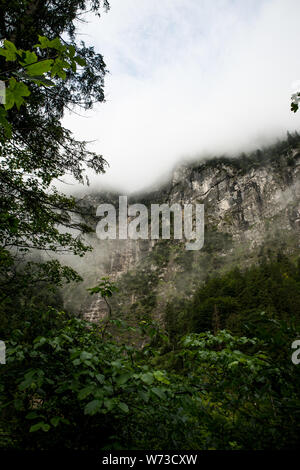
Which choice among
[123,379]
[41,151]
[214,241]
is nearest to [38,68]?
[123,379]

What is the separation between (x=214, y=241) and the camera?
12925cm

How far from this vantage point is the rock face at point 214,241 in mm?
108688

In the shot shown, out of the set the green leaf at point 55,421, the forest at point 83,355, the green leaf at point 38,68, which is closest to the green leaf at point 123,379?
the forest at point 83,355

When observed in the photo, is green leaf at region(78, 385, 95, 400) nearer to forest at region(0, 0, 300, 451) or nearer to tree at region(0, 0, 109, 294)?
forest at region(0, 0, 300, 451)

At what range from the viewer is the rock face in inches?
4279

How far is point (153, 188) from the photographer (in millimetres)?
185625

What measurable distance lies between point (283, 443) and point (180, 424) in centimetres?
80

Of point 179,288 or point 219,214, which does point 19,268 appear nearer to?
point 179,288

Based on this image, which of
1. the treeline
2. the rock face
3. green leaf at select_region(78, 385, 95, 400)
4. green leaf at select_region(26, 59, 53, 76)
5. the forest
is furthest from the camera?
the rock face

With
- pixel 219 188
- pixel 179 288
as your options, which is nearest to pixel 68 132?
pixel 179 288

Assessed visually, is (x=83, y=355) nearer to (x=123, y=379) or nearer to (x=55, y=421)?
(x=123, y=379)

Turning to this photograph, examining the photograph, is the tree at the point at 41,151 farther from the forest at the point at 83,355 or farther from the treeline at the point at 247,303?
the treeline at the point at 247,303

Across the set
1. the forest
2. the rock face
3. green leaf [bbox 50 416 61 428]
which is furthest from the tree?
the rock face

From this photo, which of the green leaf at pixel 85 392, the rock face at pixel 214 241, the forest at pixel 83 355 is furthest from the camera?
the rock face at pixel 214 241
